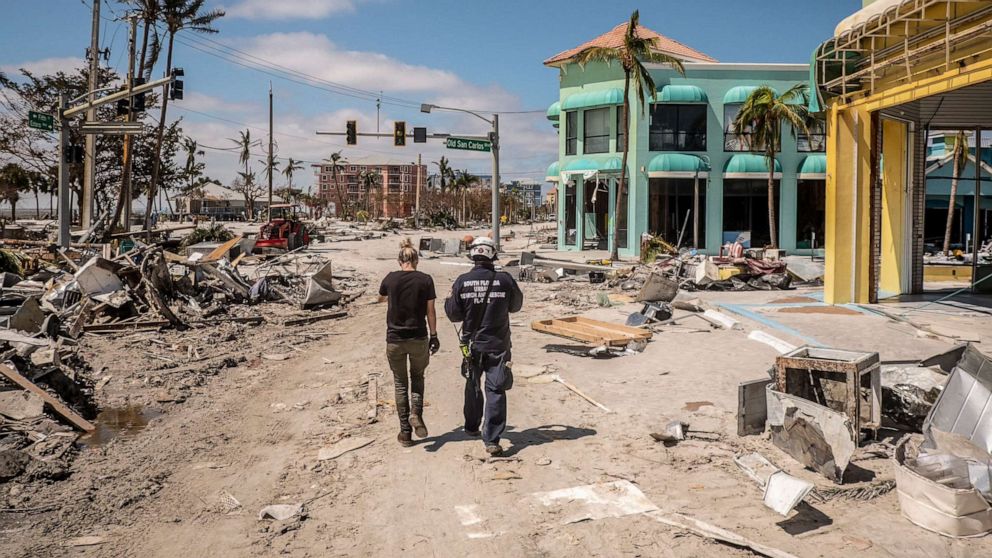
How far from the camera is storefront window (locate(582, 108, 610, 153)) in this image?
36.4 metres

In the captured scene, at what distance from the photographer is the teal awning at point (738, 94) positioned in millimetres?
34031

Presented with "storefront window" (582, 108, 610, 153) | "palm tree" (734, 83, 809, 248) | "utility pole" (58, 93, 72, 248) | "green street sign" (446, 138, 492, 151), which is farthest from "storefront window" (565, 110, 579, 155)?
"utility pole" (58, 93, 72, 248)

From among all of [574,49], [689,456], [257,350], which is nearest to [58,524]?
[689,456]

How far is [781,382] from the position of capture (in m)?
6.50

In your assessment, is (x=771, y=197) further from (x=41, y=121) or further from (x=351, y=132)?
(x=41, y=121)

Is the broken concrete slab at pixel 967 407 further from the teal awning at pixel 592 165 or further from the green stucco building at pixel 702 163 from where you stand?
the teal awning at pixel 592 165

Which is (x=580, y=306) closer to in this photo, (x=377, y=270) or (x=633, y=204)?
(x=377, y=270)

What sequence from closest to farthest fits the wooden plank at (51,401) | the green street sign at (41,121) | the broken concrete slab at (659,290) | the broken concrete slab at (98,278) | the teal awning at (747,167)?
the wooden plank at (51,401) < the broken concrete slab at (98,278) < the broken concrete slab at (659,290) < the green street sign at (41,121) < the teal awning at (747,167)

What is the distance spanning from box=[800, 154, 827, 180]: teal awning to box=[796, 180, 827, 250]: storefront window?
0.94 meters

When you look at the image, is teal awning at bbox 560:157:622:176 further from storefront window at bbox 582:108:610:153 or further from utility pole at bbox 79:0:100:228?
utility pole at bbox 79:0:100:228

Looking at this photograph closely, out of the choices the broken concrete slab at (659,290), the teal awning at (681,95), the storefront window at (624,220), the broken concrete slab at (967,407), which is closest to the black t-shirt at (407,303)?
the broken concrete slab at (967,407)

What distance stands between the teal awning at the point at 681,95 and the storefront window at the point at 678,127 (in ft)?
2.63

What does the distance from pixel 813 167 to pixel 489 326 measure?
32.3 metres

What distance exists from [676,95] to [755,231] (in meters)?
7.63
